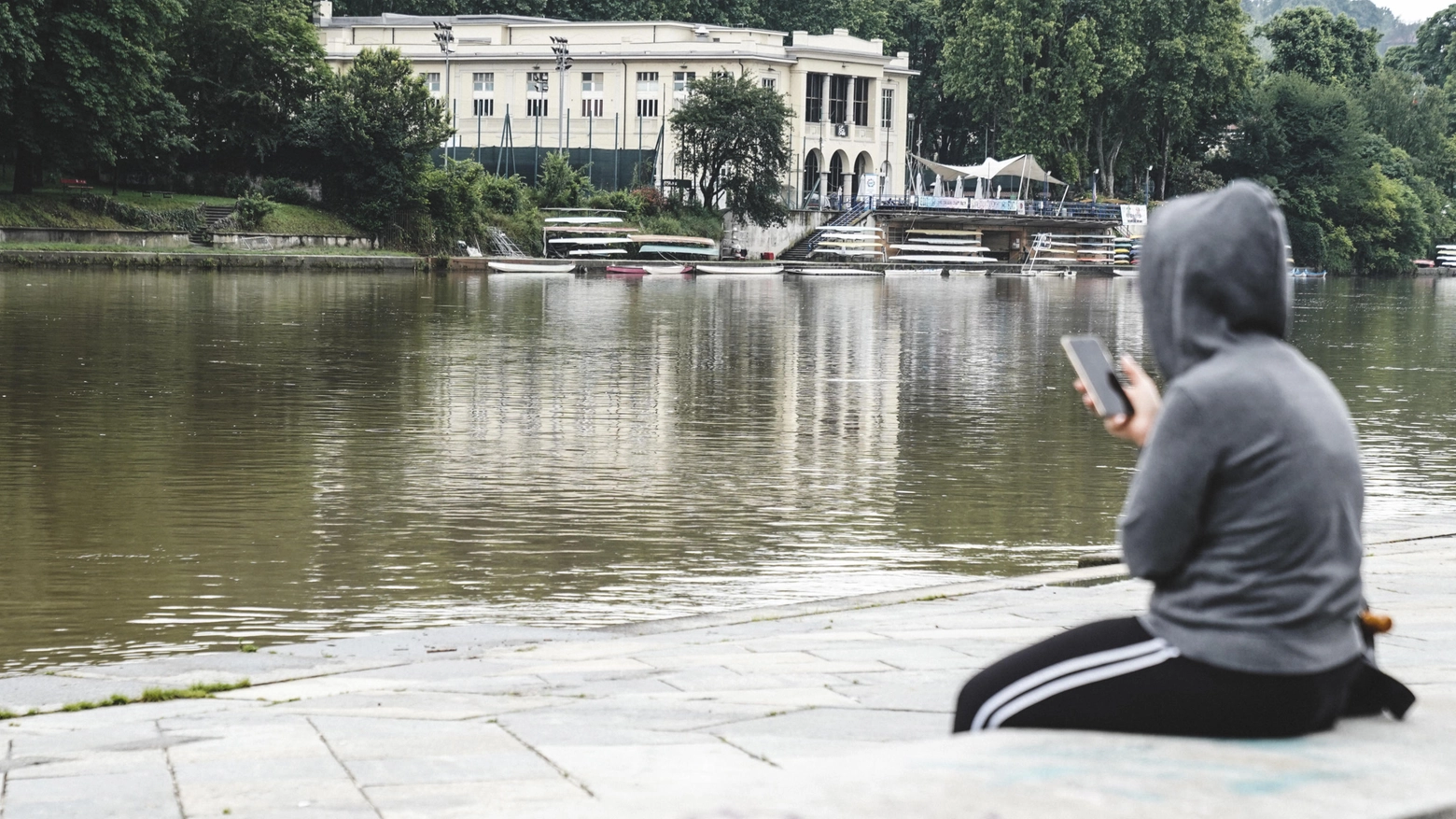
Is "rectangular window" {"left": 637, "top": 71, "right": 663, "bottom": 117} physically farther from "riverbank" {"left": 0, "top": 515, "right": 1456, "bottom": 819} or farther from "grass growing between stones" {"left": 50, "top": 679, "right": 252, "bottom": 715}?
"grass growing between stones" {"left": 50, "top": 679, "right": 252, "bottom": 715}

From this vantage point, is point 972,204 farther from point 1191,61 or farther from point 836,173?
point 1191,61

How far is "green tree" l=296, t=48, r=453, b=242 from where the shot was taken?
6519 cm

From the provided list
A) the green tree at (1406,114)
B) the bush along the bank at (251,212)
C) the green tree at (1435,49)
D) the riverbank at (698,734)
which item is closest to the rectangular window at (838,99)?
the bush along the bank at (251,212)

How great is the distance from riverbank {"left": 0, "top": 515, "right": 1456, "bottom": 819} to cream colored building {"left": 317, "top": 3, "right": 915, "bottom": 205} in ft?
245

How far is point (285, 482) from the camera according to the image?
13.8m

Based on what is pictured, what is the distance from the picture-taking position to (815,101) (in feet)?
284

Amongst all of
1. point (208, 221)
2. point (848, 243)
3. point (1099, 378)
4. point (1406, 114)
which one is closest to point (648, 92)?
point (848, 243)

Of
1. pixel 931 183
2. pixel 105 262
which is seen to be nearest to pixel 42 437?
pixel 105 262

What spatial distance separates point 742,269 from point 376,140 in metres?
15.5

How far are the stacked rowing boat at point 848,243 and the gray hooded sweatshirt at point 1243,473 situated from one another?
80.1m

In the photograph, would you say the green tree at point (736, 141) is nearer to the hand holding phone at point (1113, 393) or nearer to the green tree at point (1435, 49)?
the hand holding phone at point (1113, 393)

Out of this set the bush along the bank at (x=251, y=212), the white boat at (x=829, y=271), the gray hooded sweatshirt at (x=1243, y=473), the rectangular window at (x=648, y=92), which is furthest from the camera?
the rectangular window at (x=648, y=92)

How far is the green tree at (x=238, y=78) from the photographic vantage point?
64.7 metres

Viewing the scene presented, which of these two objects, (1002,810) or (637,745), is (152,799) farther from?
(1002,810)
